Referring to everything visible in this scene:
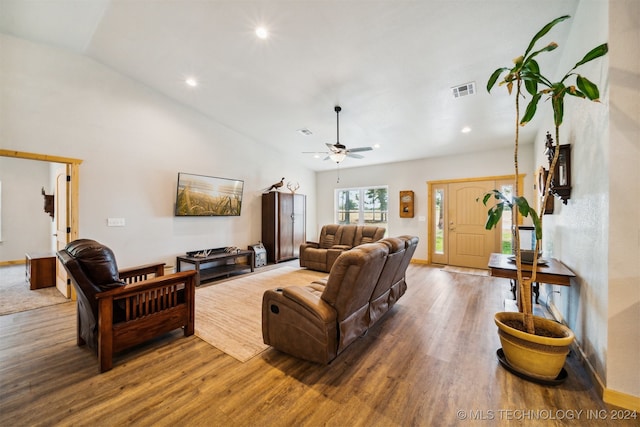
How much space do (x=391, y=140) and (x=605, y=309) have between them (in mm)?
4458

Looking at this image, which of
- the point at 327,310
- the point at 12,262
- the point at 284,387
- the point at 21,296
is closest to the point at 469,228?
the point at 327,310

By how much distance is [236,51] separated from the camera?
3.21 meters

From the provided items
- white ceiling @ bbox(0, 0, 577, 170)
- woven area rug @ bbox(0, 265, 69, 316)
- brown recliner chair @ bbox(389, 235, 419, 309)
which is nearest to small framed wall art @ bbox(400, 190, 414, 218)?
white ceiling @ bbox(0, 0, 577, 170)

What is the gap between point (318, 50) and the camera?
9.87 ft

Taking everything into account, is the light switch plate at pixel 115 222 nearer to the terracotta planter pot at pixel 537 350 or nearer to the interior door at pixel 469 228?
the terracotta planter pot at pixel 537 350

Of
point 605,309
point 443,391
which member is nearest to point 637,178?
point 605,309

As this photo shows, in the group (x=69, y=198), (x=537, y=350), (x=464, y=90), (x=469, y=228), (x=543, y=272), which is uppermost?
(x=464, y=90)

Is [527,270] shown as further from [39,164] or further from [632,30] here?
[39,164]

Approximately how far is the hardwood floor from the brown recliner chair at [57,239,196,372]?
179 mm

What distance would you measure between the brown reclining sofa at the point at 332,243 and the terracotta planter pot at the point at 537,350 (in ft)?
11.6

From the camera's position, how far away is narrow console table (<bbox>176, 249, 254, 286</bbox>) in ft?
14.7

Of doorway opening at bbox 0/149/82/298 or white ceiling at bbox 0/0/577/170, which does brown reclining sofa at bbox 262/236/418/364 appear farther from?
doorway opening at bbox 0/149/82/298

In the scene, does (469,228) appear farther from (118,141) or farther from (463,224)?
(118,141)

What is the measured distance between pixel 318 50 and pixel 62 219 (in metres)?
4.59
